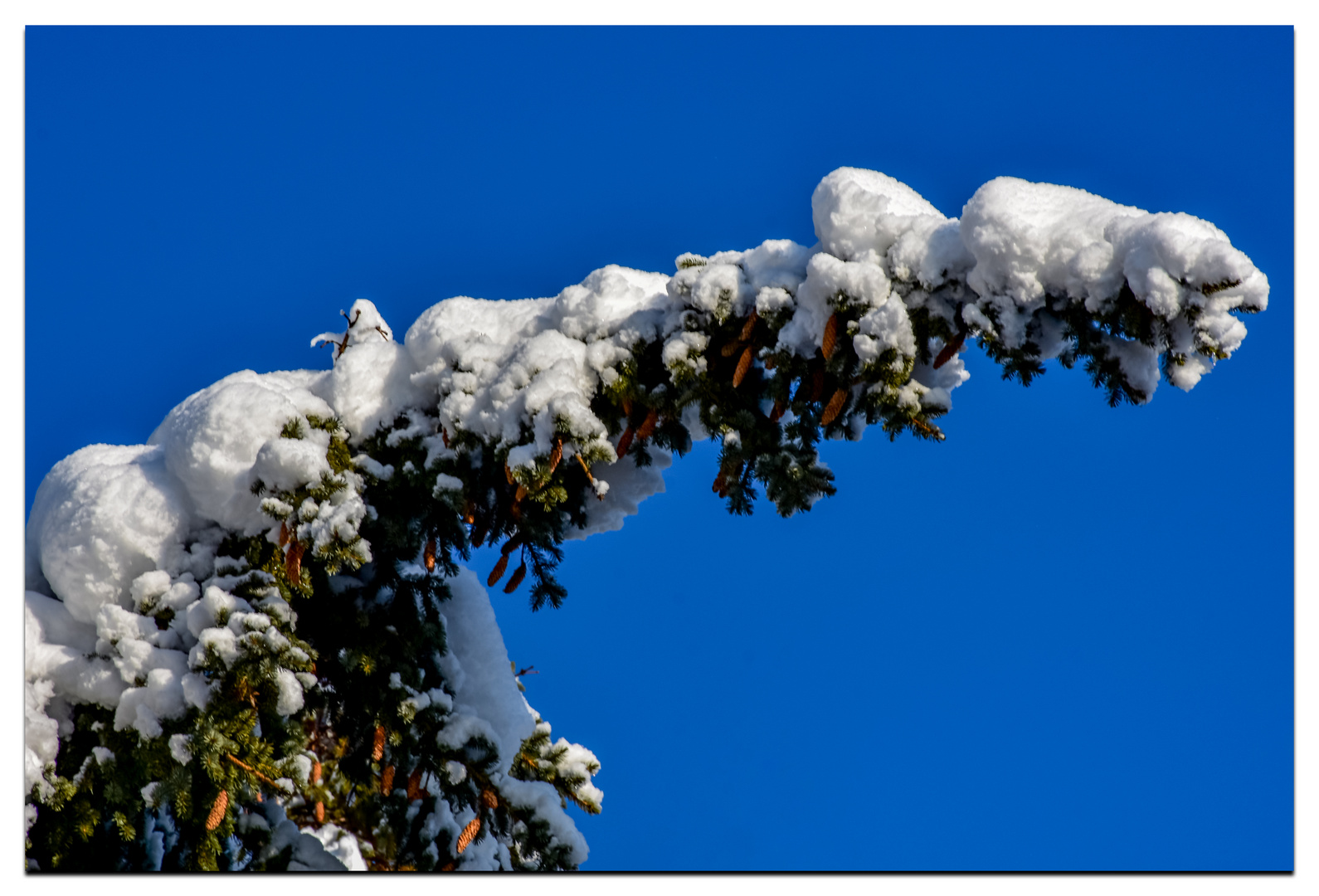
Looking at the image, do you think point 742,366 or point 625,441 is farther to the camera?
point 625,441

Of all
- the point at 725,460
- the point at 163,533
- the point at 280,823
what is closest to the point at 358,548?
the point at 163,533

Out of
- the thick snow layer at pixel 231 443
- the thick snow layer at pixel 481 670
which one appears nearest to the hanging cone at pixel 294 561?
Result: the thick snow layer at pixel 231 443

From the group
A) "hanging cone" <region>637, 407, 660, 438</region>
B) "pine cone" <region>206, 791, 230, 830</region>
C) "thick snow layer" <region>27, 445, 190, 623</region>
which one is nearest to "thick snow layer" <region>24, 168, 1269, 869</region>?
"thick snow layer" <region>27, 445, 190, 623</region>

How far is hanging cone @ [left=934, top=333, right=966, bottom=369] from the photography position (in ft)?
14.1

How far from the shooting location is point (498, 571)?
5191 millimetres

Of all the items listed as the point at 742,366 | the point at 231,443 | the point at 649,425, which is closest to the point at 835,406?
the point at 742,366

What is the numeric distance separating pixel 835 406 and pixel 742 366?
0.43m

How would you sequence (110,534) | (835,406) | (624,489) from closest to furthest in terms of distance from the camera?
(835,406) → (110,534) → (624,489)

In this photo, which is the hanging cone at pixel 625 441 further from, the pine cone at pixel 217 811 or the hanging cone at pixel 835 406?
the pine cone at pixel 217 811

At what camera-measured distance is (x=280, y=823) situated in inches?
230

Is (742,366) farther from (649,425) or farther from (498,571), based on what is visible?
(498,571)

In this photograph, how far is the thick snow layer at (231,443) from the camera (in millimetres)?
5043

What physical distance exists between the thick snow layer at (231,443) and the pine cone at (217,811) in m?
1.25

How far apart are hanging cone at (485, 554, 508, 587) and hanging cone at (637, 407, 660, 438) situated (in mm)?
972
